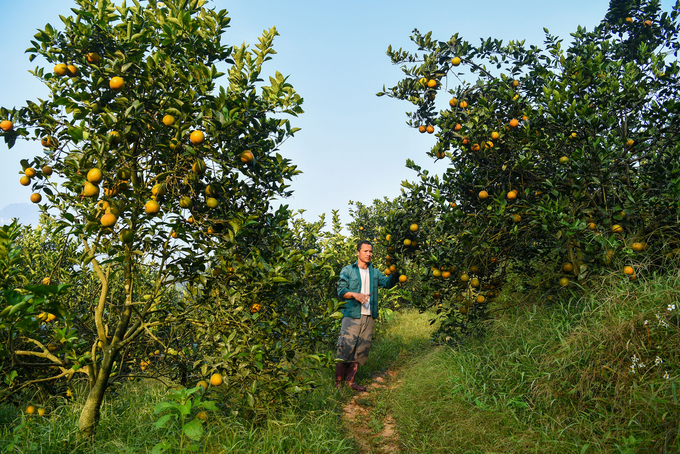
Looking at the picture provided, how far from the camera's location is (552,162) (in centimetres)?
392

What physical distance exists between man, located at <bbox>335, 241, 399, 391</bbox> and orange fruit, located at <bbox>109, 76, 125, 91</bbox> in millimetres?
2993

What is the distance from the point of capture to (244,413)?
2.80 m

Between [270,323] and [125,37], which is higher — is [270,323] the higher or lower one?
the lower one

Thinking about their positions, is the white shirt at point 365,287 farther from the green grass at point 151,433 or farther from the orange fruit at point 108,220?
the orange fruit at point 108,220

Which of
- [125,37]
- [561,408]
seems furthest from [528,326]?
[125,37]

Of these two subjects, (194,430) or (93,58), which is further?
(93,58)

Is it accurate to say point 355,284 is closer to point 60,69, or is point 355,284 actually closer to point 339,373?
point 339,373

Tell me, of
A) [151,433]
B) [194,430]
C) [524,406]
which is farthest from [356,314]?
[194,430]

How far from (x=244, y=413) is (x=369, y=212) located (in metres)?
10.7

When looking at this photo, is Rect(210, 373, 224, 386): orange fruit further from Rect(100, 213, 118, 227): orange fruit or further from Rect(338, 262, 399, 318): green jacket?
Rect(338, 262, 399, 318): green jacket

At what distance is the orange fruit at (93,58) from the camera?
96.8 inches

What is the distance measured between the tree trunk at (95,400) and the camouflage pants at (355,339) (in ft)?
8.15

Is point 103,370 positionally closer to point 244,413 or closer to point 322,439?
point 244,413

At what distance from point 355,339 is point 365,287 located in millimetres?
630
